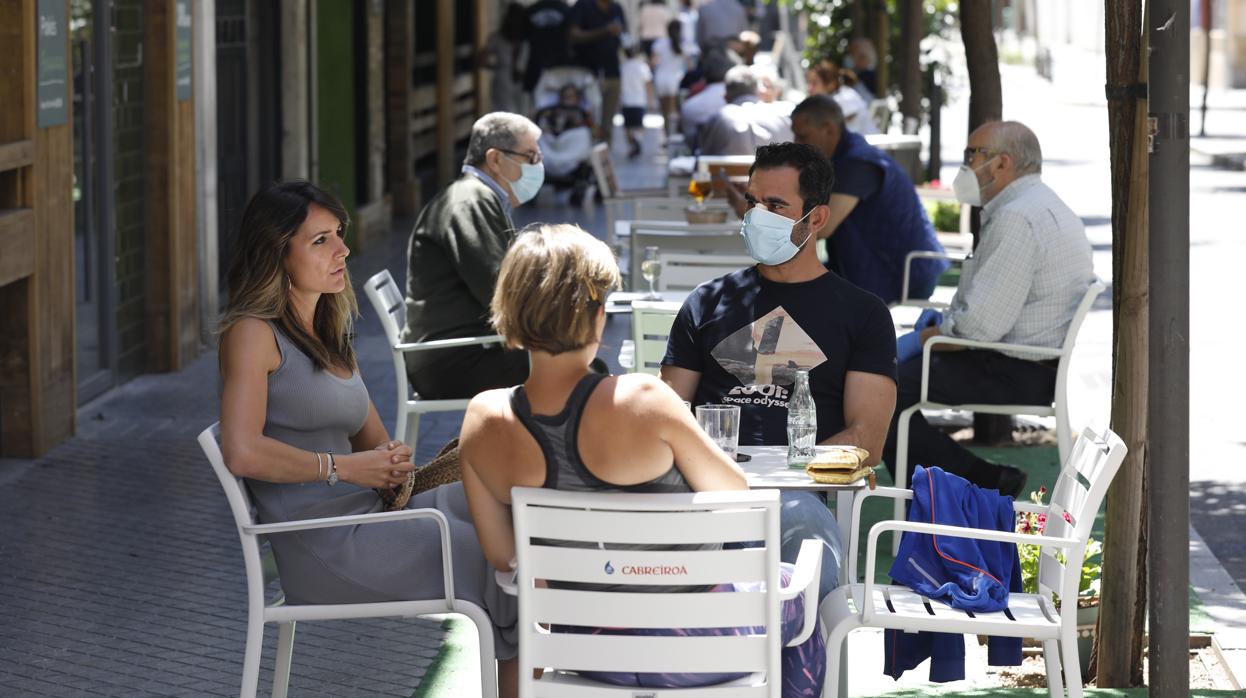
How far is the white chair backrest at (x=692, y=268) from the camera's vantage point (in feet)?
23.3

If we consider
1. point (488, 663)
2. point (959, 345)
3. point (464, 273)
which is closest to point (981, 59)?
point (959, 345)

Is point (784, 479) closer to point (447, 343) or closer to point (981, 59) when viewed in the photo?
point (447, 343)

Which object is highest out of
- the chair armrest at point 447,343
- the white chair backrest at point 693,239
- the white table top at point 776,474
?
the white chair backrest at point 693,239

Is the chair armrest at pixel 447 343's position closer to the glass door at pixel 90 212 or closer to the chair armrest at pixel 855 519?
the chair armrest at pixel 855 519

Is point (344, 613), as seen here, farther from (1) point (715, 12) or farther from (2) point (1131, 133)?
(1) point (715, 12)

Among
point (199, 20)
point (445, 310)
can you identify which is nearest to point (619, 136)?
point (199, 20)

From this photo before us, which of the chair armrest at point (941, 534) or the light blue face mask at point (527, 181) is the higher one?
the light blue face mask at point (527, 181)

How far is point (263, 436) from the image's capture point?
3.99 m

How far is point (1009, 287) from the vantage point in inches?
246

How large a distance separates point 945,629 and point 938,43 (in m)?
19.2

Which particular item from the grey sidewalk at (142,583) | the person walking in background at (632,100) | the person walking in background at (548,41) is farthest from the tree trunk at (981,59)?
the person walking in background at (632,100)

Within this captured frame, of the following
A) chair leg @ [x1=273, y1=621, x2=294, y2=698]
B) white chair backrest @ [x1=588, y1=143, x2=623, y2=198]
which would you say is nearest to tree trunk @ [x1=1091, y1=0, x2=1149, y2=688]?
chair leg @ [x1=273, y1=621, x2=294, y2=698]

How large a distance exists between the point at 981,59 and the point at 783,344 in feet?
12.6

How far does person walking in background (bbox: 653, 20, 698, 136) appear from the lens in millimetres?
23953
